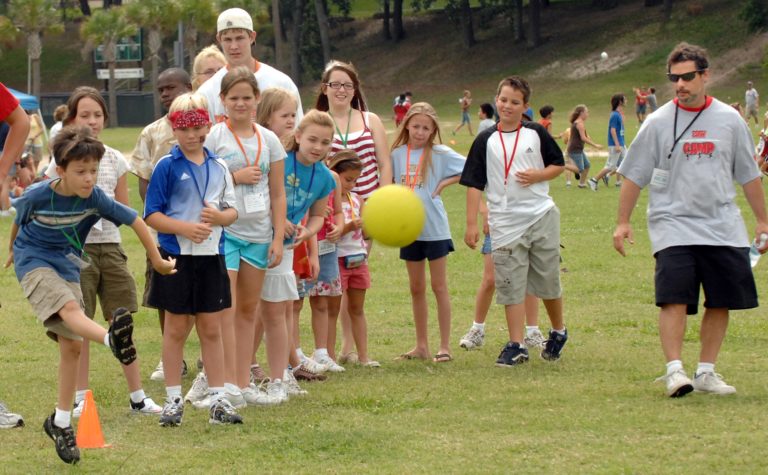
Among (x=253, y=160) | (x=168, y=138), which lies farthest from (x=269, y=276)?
(x=168, y=138)

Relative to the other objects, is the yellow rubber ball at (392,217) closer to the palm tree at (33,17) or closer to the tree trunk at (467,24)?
the palm tree at (33,17)

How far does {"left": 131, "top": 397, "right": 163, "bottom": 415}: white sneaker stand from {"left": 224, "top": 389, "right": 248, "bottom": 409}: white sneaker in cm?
44

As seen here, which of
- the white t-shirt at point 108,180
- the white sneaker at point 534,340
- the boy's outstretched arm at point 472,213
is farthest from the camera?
the white sneaker at point 534,340

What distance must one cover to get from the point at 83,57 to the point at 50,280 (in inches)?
2990

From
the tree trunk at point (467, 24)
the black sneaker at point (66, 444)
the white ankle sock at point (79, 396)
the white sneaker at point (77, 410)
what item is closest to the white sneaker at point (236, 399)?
the white sneaker at point (77, 410)

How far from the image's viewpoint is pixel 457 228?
58.6 feet

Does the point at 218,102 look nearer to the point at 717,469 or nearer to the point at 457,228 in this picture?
the point at 717,469

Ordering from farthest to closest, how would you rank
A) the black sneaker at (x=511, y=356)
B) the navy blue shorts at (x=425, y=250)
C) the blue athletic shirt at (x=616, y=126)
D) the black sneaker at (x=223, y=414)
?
the blue athletic shirt at (x=616, y=126), the navy blue shorts at (x=425, y=250), the black sneaker at (x=511, y=356), the black sneaker at (x=223, y=414)

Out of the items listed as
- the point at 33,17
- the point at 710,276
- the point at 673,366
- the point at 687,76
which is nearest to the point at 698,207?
the point at 710,276

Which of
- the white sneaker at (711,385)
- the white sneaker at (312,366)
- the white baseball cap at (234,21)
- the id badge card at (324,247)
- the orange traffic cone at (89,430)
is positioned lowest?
the white sneaker at (711,385)

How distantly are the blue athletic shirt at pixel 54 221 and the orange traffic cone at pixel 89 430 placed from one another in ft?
2.21

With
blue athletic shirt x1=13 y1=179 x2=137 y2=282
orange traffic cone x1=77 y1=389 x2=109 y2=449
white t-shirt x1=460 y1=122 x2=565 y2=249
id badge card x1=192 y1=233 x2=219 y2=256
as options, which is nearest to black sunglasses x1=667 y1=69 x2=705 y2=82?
white t-shirt x1=460 y1=122 x2=565 y2=249

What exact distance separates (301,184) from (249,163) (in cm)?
66

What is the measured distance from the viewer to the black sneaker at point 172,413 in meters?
6.51
